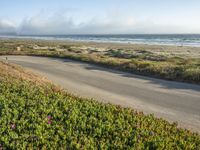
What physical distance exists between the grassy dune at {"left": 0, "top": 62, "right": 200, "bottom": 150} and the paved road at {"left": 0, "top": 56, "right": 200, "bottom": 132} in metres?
3.09

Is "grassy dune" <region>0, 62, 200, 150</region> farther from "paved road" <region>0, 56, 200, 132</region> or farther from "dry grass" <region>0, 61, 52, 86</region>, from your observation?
"dry grass" <region>0, 61, 52, 86</region>

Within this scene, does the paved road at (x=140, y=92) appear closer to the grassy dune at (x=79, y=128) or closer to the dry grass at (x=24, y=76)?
the dry grass at (x=24, y=76)

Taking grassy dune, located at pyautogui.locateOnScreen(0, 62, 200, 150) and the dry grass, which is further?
the dry grass

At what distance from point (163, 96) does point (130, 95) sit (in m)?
1.69

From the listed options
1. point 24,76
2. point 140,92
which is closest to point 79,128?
point 140,92

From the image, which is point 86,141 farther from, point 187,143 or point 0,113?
point 0,113

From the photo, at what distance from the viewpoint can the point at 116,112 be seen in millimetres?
11500

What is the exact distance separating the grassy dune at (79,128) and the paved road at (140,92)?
10.1 feet

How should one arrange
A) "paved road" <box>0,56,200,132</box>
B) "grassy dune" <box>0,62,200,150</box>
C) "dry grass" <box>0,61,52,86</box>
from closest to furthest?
"grassy dune" <box>0,62,200,150</box>, "paved road" <box>0,56,200,132</box>, "dry grass" <box>0,61,52,86</box>

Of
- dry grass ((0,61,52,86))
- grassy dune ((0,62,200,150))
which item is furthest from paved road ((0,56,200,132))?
grassy dune ((0,62,200,150))

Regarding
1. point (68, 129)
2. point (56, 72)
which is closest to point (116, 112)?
point (68, 129)

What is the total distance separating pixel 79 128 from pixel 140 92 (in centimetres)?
1035

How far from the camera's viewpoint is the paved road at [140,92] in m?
14.5

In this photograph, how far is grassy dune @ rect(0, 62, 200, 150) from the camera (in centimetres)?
787
